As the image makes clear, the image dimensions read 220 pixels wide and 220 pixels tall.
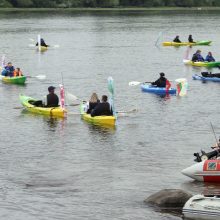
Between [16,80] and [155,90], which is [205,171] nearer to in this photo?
[155,90]

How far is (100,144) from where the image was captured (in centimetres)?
3769

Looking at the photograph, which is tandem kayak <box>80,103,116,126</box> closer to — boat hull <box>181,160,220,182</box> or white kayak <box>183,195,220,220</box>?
boat hull <box>181,160,220,182</box>

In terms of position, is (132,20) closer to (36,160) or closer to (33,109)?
(33,109)

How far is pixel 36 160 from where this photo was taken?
34.5 m

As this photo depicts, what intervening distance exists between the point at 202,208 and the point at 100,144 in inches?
500

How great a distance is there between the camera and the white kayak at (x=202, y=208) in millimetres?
25406

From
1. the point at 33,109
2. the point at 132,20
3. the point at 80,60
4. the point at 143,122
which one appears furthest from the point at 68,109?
the point at 132,20

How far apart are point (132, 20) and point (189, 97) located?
9804 centimetres

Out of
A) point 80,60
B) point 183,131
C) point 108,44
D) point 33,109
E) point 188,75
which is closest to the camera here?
point 183,131

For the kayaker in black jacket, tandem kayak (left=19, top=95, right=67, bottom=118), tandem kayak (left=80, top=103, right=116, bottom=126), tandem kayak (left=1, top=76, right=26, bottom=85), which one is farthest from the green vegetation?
tandem kayak (left=80, top=103, right=116, bottom=126)

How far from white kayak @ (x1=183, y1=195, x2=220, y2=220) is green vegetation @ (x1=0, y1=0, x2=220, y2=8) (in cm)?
14783

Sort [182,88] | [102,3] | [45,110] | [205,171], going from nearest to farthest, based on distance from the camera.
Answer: [205,171]
[45,110]
[182,88]
[102,3]

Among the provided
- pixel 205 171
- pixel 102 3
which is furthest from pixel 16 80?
pixel 102 3

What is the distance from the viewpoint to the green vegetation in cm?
17225
